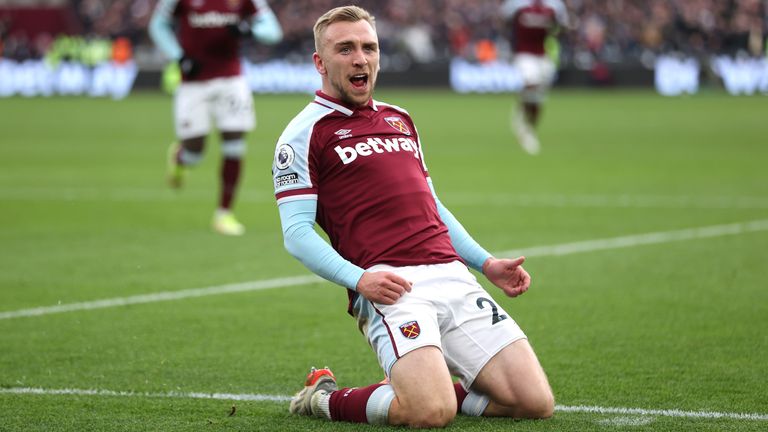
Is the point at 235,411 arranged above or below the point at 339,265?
below

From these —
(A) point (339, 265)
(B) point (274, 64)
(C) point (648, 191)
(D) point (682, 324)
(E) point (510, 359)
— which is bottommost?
(B) point (274, 64)

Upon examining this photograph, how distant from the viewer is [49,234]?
452 inches

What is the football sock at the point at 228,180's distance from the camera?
1169cm

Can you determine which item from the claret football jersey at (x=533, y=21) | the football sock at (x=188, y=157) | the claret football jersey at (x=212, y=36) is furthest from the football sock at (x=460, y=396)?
the claret football jersey at (x=533, y=21)

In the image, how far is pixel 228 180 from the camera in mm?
11703

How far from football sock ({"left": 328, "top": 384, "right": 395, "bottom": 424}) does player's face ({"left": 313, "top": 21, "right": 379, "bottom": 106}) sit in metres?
1.25

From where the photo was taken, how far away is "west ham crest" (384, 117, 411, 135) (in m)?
5.61

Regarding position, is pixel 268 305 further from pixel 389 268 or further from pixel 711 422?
pixel 711 422

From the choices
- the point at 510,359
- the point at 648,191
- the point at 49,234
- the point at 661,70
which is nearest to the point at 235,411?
the point at 510,359

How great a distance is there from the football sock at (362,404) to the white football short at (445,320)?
98 millimetres

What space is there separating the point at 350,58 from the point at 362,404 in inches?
56.9

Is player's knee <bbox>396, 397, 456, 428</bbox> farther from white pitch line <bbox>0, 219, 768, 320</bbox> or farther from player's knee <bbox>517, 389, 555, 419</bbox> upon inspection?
white pitch line <bbox>0, 219, 768, 320</bbox>

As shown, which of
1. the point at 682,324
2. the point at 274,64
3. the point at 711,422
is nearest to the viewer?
the point at 711,422

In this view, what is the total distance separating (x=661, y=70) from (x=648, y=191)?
2273cm
